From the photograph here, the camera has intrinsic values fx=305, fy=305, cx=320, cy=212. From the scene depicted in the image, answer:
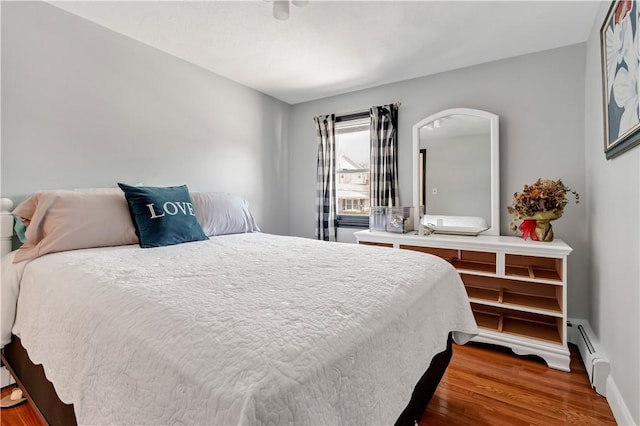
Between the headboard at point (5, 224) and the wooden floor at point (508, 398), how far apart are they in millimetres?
833

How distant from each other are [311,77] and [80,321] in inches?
109

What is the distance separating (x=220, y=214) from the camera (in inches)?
96.7

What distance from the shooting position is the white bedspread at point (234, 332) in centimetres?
62

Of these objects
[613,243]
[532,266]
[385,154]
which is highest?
[385,154]

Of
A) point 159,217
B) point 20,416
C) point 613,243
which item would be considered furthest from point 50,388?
point 613,243

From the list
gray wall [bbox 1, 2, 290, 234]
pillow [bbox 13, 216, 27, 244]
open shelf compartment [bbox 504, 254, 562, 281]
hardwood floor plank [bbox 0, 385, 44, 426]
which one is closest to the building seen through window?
gray wall [bbox 1, 2, 290, 234]

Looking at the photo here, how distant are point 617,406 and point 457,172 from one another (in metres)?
1.89

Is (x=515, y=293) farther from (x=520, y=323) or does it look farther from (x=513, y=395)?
(x=513, y=395)

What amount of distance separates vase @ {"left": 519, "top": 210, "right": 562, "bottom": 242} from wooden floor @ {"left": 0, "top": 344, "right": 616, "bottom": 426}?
87 centimetres

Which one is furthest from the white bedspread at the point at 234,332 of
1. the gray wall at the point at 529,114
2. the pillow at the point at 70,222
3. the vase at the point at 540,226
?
the gray wall at the point at 529,114

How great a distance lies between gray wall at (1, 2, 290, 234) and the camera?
1.85 meters

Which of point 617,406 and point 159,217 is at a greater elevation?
point 159,217

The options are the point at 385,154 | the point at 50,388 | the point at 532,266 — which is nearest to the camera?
the point at 50,388

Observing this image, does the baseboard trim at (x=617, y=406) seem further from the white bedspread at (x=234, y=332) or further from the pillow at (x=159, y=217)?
the pillow at (x=159, y=217)
